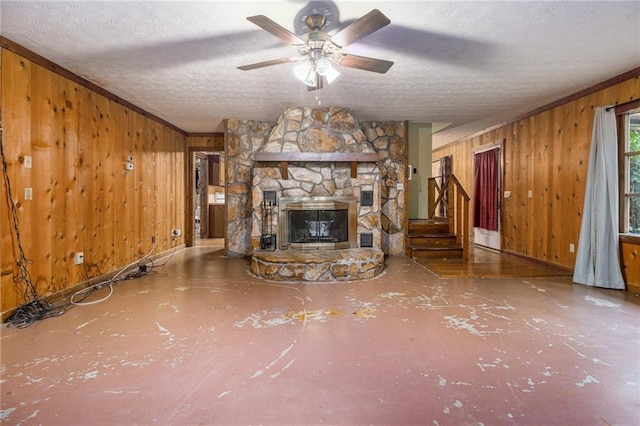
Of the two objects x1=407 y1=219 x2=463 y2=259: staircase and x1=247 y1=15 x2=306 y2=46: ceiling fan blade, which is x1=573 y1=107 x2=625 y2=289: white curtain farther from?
x1=247 y1=15 x2=306 y2=46: ceiling fan blade

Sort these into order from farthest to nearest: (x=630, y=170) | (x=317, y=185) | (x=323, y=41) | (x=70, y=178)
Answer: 1. (x=317, y=185)
2. (x=630, y=170)
3. (x=70, y=178)
4. (x=323, y=41)

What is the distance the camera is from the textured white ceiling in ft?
7.72

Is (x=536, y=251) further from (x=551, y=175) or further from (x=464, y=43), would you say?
(x=464, y=43)

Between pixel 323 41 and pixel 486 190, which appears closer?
pixel 323 41

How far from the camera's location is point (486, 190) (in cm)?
666

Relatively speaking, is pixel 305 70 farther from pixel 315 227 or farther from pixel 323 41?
pixel 315 227

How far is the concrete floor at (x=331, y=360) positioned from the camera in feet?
5.13

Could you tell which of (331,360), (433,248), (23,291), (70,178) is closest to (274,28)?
(331,360)

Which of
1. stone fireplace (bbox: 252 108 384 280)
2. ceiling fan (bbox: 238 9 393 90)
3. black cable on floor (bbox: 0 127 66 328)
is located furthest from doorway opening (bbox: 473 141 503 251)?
black cable on floor (bbox: 0 127 66 328)

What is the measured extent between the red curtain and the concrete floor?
125 inches

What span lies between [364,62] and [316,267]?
2.31 metres

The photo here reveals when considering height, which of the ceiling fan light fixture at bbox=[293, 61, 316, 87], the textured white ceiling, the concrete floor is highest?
the textured white ceiling

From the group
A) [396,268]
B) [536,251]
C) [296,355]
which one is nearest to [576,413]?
[296,355]

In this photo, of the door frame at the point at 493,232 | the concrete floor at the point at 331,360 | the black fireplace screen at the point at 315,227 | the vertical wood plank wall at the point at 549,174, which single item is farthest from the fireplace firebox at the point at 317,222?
the door frame at the point at 493,232
